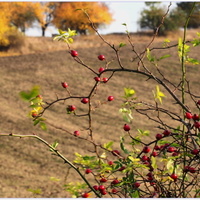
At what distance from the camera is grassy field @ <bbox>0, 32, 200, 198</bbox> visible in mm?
7121

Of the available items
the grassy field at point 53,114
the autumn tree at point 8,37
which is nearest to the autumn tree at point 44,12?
the autumn tree at point 8,37

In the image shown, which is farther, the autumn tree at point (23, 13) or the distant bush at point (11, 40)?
the autumn tree at point (23, 13)

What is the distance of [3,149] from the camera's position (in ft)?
28.0

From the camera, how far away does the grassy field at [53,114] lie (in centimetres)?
712

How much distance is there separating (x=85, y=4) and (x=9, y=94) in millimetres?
18254

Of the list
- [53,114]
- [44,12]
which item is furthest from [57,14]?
[53,114]

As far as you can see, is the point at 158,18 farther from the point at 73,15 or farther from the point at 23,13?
the point at 23,13

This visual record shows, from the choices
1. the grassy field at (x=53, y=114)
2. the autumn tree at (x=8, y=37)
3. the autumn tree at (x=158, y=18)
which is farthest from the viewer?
the autumn tree at (x=158, y=18)

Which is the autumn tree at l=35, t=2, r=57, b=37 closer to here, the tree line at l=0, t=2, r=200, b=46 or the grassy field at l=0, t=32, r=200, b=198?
the tree line at l=0, t=2, r=200, b=46

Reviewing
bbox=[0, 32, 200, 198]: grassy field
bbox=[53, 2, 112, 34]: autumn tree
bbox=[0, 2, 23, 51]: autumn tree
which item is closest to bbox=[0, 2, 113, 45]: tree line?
bbox=[53, 2, 112, 34]: autumn tree

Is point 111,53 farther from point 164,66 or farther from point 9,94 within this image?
point 9,94

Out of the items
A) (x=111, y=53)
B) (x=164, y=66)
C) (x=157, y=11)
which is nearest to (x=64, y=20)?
(x=157, y=11)

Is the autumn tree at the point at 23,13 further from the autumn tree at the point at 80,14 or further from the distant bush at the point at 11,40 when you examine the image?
the distant bush at the point at 11,40

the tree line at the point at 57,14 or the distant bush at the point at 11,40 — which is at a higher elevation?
the tree line at the point at 57,14
